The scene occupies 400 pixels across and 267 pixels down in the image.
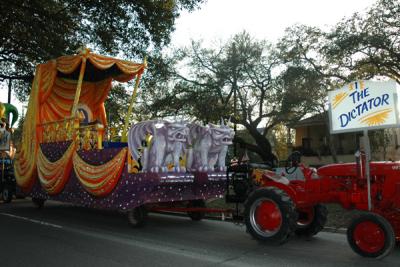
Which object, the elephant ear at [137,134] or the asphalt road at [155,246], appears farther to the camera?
the elephant ear at [137,134]

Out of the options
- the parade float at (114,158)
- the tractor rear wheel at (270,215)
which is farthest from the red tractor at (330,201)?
the parade float at (114,158)

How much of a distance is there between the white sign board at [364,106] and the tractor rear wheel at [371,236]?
4.51 feet

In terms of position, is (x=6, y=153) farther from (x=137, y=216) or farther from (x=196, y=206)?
(x=196, y=206)

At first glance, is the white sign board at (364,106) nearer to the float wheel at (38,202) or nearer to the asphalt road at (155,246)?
the asphalt road at (155,246)

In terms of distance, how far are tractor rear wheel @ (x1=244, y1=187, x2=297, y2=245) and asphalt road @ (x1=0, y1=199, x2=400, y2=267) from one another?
218 millimetres

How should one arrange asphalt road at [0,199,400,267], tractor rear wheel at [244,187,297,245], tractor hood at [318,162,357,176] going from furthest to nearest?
tractor hood at [318,162,357,176] → tractor rear wheel at [244,187,297,245] → asphalt road at [0,199,400,267]

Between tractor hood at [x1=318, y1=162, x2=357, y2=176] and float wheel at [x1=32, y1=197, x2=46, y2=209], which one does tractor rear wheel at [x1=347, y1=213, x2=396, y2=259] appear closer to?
tractor hood at [x1=318, y1=162, x2=357, y2=176]

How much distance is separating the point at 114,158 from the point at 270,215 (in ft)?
11.9

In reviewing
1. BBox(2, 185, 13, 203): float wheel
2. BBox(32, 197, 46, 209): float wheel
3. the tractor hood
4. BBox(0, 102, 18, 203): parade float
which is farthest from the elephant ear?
BBox(2, 185, 13, 203): float wheel

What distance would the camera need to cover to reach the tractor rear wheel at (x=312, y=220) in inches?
302

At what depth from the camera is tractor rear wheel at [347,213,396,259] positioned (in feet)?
18.3

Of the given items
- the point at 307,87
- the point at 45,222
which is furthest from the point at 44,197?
the point at 307,87

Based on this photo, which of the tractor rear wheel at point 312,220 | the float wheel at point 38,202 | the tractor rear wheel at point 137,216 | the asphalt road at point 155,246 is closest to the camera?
the asphalt road at point 155,246

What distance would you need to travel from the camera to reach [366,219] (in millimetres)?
5801
